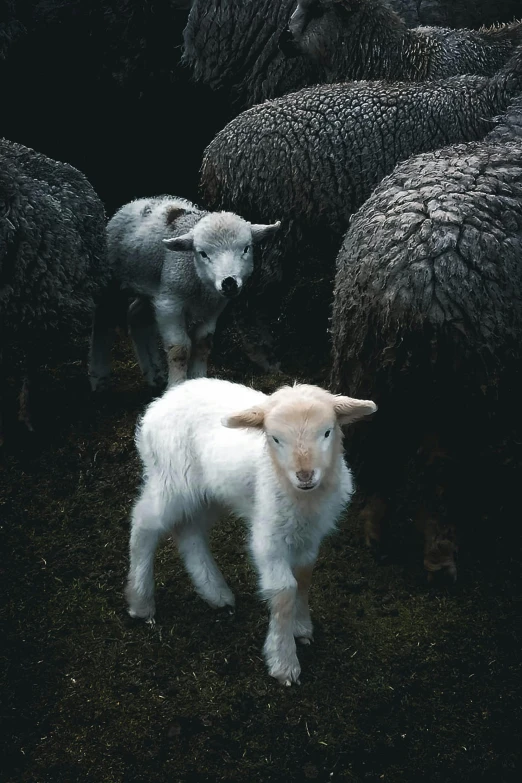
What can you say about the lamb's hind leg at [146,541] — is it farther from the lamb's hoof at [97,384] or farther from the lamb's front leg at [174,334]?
the lamb's hoof at [97,384]

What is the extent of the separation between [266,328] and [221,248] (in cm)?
108

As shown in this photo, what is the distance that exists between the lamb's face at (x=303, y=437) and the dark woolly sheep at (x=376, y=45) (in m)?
3.40

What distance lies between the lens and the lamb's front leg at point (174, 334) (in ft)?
14.0

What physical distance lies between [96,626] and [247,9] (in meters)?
4.37

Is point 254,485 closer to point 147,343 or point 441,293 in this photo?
point 441,293

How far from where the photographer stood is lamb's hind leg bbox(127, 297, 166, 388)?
4.66 metres

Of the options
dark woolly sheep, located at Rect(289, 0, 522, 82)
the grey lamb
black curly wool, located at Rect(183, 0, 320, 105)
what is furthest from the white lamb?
black curly wool, located at Rect(183, 0, 320, 105)

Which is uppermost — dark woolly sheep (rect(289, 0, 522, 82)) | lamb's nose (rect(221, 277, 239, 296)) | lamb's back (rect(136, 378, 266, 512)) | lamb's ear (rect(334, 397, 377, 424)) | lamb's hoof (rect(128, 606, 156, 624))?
dark woolly sheep (rect(289, 0, 522, 82))

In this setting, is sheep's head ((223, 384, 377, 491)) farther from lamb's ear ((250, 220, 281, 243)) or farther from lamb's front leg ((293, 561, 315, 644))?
lamb's ear ((250, 220, 281, 243))

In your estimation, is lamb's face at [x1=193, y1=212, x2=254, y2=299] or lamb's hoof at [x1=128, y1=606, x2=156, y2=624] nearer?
lamb's hoof at [x1=128, y1=606, x2=156, y2=624]

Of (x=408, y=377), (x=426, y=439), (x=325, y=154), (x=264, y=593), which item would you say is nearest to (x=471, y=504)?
(x=426, y=439)

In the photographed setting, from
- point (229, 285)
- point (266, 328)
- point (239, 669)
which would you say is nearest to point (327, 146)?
point (229, 285)

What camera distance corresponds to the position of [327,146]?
14.2 ft

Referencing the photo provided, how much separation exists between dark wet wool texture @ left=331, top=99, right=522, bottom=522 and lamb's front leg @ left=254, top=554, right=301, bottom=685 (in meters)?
0.81
